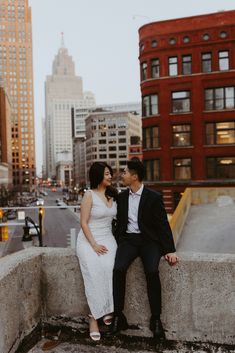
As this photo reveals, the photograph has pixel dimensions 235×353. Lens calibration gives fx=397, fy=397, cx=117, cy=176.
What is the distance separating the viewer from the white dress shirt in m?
4.45

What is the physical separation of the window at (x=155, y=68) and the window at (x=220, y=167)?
9.65m

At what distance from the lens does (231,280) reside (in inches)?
156

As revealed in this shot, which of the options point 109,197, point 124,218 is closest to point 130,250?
point 124,218

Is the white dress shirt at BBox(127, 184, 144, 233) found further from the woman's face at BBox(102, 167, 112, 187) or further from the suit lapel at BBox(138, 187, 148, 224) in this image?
the woman's face at BBox(102, 167, 112, 187)

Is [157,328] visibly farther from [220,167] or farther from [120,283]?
[220,167]

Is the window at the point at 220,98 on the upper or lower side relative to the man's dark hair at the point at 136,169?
upper

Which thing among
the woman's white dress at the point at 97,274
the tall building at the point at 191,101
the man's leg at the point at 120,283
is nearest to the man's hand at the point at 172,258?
the man's leg at the point at 120,283

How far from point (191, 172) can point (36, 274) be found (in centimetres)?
3452

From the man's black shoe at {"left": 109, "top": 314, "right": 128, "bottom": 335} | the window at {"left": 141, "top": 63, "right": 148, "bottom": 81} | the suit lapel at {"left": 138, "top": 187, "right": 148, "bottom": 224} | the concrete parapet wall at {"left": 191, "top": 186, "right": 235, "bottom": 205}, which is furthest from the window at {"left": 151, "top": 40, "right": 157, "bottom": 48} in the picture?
the man's black shoe at {"left": 109, "top": 314, "right": 128, "bottom": 335}

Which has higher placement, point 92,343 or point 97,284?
point 97,284

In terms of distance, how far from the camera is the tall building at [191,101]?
Answer: 36938mm

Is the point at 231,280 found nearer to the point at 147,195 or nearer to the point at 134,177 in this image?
the point at 147,195

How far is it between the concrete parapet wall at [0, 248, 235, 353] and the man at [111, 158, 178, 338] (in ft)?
0.50

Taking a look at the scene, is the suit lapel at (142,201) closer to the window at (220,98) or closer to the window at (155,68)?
the window at (220,98)
